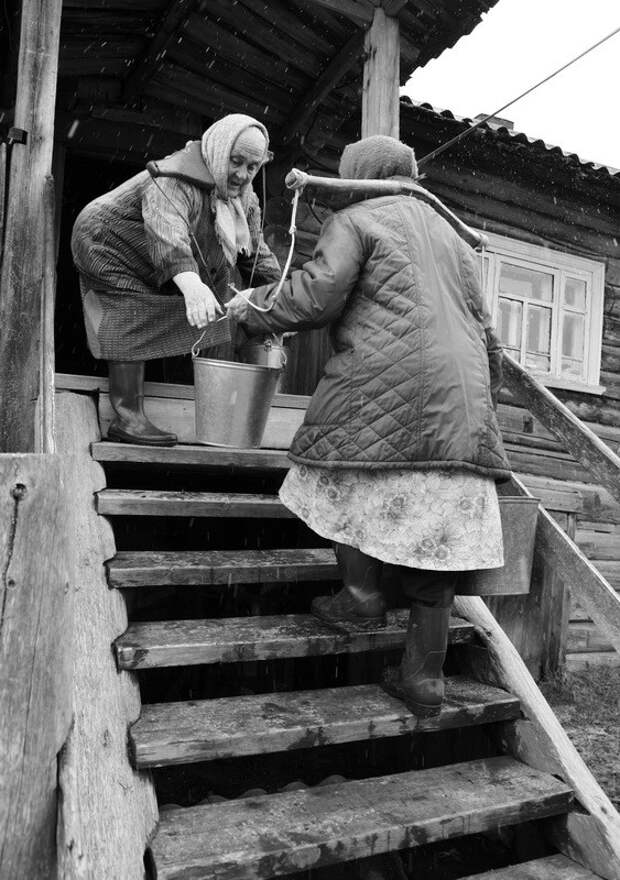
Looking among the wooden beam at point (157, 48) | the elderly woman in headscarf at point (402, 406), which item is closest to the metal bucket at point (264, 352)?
the elderly woman in headscarf at point (402, 406)

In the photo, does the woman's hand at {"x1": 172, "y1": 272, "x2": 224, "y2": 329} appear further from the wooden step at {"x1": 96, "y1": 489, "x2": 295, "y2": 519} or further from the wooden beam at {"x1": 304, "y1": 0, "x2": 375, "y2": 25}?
the wooden beam at {"x1": 304, "y1": 0, "x2": 375, "y2": 25}

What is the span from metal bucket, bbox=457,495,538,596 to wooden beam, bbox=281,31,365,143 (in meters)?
3.31

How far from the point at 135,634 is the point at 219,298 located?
1.76 m

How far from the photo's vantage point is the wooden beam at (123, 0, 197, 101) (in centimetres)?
457

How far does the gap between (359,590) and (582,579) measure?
0.80 meters

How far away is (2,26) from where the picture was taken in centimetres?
468

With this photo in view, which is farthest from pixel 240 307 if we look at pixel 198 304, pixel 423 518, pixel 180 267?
pixel 423 518

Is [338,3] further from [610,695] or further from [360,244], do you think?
[610,695]

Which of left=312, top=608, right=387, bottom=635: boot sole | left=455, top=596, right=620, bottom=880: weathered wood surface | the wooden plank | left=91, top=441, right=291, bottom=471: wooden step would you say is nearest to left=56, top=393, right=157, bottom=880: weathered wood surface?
left=91, top=441, right=291, bottom=471: wooden step

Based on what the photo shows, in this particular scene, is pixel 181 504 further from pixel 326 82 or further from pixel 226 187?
pixel 326 82

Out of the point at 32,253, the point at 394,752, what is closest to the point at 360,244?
the point at 32,253

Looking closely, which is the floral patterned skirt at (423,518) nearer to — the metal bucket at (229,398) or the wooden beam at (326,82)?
the metal bucket at (229,398)

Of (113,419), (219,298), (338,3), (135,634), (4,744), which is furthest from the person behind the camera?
(338,3)

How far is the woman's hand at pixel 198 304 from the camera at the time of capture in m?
2.70
